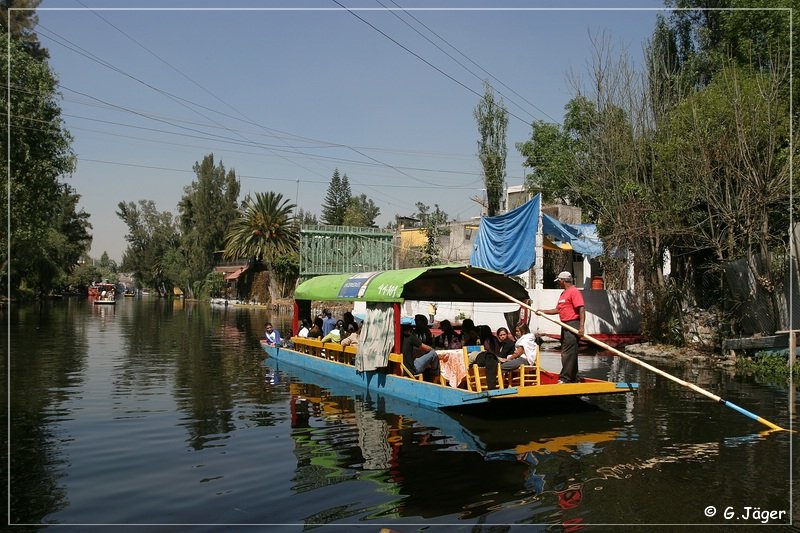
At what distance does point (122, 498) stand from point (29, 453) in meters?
2.98

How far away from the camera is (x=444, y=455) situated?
10203mm

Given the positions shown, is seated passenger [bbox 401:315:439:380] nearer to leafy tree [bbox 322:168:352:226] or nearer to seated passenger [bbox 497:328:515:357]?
seated passenger [bbox 497:328:515:357]

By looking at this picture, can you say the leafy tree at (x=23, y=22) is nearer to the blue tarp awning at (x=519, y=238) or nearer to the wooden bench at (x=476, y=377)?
the blue tarp awning at (x=519, y=238)

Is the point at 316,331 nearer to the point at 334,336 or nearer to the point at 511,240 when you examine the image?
the point at 334,336

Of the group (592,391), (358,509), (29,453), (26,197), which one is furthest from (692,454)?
(26,197)

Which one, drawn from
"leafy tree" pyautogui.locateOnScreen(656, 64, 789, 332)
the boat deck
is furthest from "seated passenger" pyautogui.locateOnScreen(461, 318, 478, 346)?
"leafy tree" pyautogui.locateOnScreen(656, 64, 789, 332)

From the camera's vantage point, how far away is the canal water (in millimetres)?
7613

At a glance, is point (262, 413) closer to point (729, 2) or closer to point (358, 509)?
point (358, 509)

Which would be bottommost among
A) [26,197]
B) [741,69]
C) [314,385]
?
[314,385]

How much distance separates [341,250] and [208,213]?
54.0 metres

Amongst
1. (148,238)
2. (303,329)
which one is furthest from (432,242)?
(148,238)

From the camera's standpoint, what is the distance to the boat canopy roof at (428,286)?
14719mm

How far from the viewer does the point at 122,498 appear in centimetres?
822

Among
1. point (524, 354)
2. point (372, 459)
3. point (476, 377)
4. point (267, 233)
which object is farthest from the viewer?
point (267, 233)
